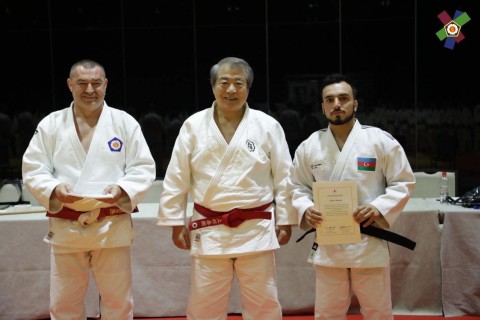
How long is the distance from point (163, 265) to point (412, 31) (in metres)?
3.34

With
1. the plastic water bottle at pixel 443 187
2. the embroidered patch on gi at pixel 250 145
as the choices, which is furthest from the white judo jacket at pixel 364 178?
the plastic water bottle at pixel 443 187

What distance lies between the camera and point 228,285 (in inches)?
104

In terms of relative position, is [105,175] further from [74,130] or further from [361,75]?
[361,75]

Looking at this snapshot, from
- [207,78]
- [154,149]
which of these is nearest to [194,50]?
[207,78]

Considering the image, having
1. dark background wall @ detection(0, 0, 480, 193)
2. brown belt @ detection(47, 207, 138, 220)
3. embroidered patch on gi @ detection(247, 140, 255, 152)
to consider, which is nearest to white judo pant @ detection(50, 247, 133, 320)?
brown belt @ detection(47, 207, 138, 220)

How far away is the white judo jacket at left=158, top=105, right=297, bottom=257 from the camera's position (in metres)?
2.59

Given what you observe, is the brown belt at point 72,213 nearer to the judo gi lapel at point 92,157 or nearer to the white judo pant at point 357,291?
the judo gi lapel at point 92,157

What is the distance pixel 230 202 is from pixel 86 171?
68 cm

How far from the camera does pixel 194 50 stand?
5.54m

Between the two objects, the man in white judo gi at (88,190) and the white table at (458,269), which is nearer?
the man in white judo gi at (88,190)

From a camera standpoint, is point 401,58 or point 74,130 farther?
point 401,58

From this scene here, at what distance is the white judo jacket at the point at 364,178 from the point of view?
2596mm

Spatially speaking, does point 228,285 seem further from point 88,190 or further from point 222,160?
point 88,190
